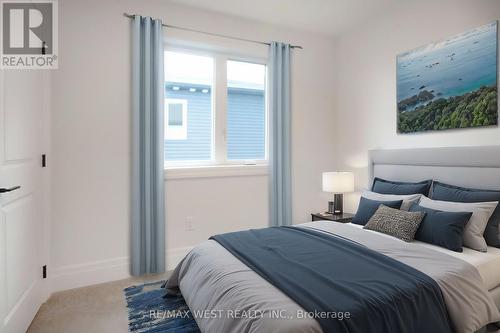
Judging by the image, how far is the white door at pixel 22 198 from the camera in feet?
5.64

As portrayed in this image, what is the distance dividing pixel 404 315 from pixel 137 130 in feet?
8.33

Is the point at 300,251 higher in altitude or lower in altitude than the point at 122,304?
higher

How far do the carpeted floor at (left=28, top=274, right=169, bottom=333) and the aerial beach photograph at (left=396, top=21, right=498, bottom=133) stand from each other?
309 cm

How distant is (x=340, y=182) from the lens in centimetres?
337

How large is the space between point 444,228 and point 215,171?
2168mm

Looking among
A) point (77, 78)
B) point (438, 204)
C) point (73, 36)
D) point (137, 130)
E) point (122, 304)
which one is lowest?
point (122, 304)

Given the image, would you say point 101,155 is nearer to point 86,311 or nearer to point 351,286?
point 86,311

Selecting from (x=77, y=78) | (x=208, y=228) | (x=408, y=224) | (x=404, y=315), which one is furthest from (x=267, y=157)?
(x=404, y=315)

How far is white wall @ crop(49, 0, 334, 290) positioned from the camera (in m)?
2.64

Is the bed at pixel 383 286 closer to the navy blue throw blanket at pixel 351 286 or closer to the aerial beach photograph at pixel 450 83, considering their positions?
the navy blue throw blanket at pixel 351 286

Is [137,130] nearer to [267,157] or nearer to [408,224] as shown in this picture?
[267,157]

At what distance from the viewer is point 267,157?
3.69 meters

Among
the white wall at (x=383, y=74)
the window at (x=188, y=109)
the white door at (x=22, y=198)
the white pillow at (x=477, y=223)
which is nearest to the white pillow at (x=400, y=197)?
the white pillow at (x=477, y=223)

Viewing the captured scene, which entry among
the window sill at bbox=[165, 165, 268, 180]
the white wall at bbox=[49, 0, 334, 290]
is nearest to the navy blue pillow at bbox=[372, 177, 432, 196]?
the window sill at bbox=[165, 165, 268, 180]
